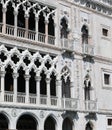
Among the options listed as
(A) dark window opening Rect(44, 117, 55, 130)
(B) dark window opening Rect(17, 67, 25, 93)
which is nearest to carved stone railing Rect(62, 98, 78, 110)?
(A) dark window opening Rect(44, 117, 55, 130)

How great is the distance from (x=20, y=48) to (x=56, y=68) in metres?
3.12

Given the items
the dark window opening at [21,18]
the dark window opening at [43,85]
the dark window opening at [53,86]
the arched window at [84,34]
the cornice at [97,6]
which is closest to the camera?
the dark window opening at [21,18]

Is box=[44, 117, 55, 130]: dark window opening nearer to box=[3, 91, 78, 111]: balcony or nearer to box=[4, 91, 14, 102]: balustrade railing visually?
box=[3, 91, 78, 111]: balcony

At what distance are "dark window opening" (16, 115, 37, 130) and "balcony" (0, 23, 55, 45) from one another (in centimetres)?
461

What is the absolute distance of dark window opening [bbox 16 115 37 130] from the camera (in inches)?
971

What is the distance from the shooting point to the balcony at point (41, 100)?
924 inches

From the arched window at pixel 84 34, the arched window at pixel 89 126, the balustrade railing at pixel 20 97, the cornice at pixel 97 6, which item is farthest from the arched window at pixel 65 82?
the cornice at pixel 97 6

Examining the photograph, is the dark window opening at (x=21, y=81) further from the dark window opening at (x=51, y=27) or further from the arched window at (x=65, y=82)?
the dark window opening at (x=51, y=27)

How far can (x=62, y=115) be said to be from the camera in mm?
26141

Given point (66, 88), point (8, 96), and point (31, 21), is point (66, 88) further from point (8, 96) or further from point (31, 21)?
point (8, 96)

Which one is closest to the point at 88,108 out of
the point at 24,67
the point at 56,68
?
the point at 56,68

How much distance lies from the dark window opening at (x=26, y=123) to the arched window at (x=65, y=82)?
A: 10.00 ft

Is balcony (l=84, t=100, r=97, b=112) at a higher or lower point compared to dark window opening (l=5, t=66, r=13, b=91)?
lower

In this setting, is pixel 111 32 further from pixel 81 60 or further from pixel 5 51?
pixel 5 51
